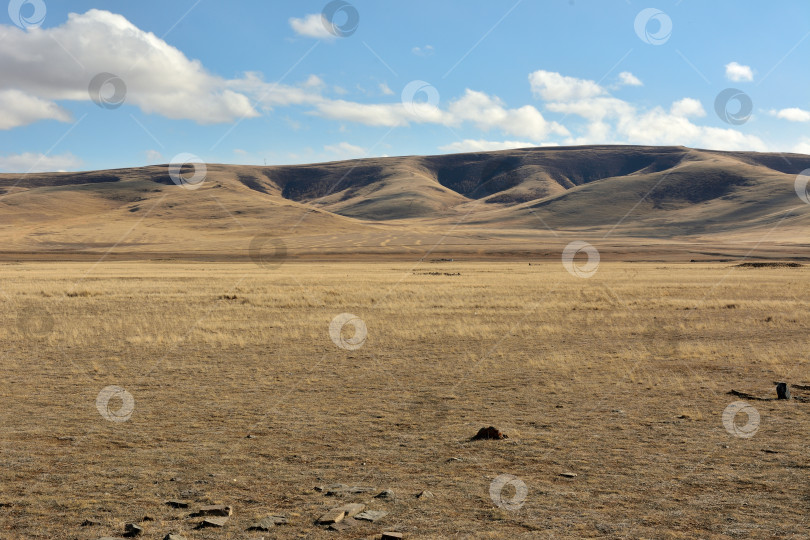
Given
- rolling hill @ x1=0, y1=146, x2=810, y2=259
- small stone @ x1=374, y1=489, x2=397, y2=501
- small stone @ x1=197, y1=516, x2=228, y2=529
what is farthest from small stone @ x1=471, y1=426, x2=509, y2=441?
rolling hill @ x1=0, y1=146, x2=810, y2=259

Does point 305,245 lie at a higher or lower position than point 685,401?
→ higher

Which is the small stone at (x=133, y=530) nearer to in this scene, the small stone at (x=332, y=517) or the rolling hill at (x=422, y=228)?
the small stone at (x=332, y=517)

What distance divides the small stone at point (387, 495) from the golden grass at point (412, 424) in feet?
0.41

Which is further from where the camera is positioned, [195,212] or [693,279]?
[195,212]

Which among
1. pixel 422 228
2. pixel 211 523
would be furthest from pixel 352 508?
pixel 422 228

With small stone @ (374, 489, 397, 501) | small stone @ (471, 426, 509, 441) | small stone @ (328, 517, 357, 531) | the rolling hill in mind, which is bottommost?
small stone @ (328, 517, 357, 531)

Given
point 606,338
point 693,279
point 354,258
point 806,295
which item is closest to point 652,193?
point 354,258

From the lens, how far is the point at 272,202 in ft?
595

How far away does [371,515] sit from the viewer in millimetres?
6324

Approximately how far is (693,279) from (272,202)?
5909 inches

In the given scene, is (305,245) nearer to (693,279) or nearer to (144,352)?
(693,279)

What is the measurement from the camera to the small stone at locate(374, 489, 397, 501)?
6.82 metres

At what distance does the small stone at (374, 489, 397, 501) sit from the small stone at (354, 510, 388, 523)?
0.38 m

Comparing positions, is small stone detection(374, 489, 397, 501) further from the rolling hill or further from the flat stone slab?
the rolling hill
